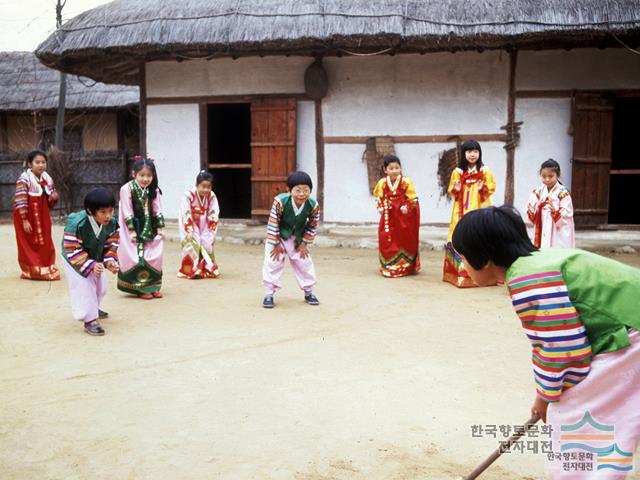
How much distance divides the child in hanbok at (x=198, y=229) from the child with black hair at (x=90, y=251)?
7.14 ft

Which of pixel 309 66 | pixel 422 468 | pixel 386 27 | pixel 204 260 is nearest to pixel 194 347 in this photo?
pixel 422 468

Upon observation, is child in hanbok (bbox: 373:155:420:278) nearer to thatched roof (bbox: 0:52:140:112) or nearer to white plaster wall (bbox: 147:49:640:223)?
white plaster wall (bbox: 147:49:640:223)

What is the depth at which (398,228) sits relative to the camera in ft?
23.8

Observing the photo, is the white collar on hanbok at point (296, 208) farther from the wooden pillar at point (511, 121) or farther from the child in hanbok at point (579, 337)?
the wooden pillar at point (511, 121)

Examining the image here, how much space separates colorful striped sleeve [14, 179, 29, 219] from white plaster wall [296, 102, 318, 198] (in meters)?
4.23

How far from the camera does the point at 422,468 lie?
2.57 m

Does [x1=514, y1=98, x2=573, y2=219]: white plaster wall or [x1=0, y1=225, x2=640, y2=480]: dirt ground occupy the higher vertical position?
[x1=514, y1=98, x2=573, y2=219]: white plaster wall

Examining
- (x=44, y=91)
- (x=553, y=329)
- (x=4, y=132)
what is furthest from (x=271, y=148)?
(x=4, y=132)

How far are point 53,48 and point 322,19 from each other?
4349 millimetres

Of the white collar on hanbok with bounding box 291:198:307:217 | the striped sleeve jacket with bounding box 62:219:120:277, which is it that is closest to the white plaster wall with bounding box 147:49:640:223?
the white collar on hanbok with bounding box 291:198:307:217

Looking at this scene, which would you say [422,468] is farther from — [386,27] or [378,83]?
[378,83]

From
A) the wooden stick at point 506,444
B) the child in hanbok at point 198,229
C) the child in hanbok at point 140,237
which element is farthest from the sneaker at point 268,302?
the wooden stick at point 506,444

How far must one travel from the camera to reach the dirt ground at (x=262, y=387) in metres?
2.65

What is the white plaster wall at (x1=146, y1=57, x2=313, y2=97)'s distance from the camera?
9.80 metres
